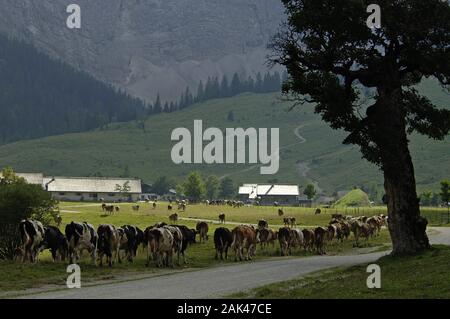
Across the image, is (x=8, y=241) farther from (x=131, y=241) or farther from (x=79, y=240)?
(x=131, y=241)

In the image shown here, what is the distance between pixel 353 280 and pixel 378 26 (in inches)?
583

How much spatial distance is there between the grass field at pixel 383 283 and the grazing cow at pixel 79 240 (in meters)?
13.1

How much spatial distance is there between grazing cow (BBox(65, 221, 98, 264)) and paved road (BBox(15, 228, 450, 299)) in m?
6.80

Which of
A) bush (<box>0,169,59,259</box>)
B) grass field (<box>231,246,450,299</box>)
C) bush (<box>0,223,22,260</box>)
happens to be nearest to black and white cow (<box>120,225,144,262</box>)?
bush (<box>0,223,22,260</box>)

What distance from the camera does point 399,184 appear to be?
35094 mm

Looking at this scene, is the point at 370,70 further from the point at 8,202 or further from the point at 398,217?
the point at 8,202

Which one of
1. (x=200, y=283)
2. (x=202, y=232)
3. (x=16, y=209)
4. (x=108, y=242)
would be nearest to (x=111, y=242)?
(x=108, y=242)

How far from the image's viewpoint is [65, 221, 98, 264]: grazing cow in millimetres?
35719

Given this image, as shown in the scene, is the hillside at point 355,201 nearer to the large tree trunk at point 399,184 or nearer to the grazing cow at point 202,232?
the grazing cow at point 202,232

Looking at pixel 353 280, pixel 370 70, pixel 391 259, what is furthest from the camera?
pixel 370 70

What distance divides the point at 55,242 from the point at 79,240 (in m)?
2.81

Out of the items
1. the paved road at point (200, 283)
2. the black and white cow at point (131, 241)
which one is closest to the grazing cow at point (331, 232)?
the paved road at point (200, 283)
